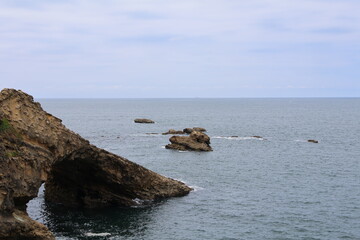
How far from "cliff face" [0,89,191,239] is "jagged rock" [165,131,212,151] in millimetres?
35775

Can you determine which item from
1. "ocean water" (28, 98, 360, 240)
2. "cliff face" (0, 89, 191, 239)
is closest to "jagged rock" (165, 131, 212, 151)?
"ocean water" (28, 98, 360, 240)

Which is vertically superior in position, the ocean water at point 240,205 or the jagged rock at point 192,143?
the jagged rock at point 192,143

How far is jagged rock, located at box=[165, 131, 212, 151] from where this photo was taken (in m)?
86.0

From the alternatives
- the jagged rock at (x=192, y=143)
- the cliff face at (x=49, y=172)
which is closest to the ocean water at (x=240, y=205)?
the cliff face at (x=49, y=172)

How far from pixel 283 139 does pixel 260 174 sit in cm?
4842

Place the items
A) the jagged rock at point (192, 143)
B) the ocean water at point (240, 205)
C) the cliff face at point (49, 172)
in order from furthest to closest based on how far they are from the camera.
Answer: the jagged rock at point (192, 143) → the ocean water at point (240, 205) → the cliff face at point (49, 172)

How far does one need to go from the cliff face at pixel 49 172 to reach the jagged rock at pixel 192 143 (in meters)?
35.8

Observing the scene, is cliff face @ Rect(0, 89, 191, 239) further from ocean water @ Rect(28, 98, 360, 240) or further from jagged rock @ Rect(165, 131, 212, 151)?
jagged rock @ Rect(165, 131, 212, 151)

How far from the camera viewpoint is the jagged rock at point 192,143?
282ft

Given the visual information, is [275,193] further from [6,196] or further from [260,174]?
[6,196]

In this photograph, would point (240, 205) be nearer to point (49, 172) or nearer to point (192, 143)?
point (49, 172)

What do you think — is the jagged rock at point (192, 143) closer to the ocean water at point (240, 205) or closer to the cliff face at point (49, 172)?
the ocean water at point (240, 205)

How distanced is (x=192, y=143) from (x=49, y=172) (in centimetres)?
5464

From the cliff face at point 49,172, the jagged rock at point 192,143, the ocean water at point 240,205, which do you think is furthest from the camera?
the jagged rock at point 192,143
